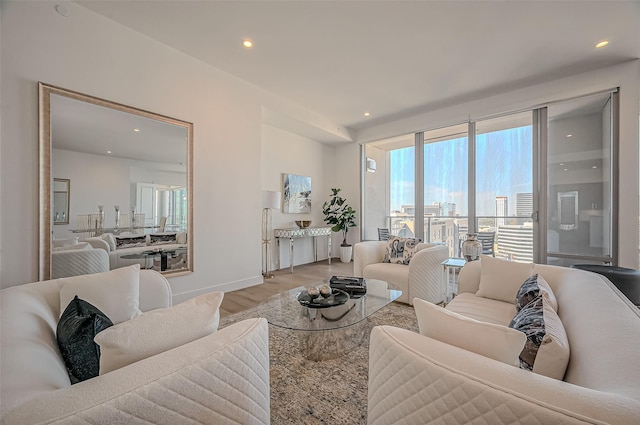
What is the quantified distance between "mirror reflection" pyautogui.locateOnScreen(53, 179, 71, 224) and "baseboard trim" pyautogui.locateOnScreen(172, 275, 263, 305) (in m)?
1.33

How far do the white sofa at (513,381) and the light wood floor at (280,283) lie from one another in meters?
2.29

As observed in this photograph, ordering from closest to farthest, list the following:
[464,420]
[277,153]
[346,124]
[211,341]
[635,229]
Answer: [464,420] → [211,341] → [635,229] → [277,153] → [346,124]

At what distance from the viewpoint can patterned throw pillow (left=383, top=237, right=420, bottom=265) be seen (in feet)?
10.7

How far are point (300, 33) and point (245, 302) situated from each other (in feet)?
10.3

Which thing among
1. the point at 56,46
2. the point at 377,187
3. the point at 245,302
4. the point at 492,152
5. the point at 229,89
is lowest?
the point at 245,302

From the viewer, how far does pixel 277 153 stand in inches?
199

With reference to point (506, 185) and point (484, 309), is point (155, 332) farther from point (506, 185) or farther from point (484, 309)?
point (506, 185)

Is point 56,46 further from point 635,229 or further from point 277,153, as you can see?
point 635,229

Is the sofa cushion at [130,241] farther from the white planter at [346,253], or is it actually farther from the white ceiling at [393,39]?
the white planter at [346,253]

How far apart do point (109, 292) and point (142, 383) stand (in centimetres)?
104

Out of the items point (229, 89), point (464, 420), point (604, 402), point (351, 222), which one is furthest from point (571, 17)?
point (351, 222)

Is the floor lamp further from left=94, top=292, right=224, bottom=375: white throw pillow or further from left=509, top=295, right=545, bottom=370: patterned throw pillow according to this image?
left=509, top=295, right=545, bottom=370: patterned throw pillow

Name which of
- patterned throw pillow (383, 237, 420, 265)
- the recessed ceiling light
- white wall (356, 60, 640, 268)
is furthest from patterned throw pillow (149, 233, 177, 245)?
white wall (356, 60, 640, 268)

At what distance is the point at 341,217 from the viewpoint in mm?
5691
